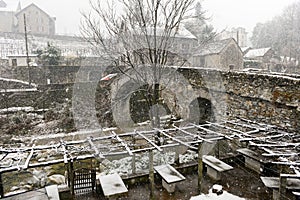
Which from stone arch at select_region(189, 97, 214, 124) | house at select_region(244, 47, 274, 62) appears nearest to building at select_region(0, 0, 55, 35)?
house at select_region(244, 47, 274, 62)

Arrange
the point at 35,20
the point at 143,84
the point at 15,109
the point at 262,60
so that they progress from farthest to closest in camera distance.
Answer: the point at 35,20, the point at 262,60, the point at 15,109, the point at 143,84

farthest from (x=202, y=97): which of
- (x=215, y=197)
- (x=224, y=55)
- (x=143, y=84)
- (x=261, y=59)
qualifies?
(x=261, y=59)

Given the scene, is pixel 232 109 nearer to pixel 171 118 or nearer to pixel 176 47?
pixel 176 47

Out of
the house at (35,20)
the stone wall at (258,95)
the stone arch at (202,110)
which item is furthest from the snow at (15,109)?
the house at (35,20)

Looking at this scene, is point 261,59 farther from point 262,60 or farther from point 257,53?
point 257,53

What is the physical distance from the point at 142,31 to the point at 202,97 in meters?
3.01

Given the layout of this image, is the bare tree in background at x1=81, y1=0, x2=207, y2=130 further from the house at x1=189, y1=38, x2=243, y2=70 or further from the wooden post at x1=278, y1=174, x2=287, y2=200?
the house at x1=189, y1=38, x2=243, y2=70

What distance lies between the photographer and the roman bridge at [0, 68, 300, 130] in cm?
607

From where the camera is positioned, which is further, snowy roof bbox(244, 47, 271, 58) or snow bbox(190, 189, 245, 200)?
snowy roof bbox(244, 47, 271, 58)

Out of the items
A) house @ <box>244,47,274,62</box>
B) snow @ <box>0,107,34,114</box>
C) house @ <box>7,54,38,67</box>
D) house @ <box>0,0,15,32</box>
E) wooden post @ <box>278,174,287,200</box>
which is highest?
house @ <box>0,0,15,32</box>

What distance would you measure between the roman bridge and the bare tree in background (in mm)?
1579

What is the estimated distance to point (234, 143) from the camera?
764 centimetres

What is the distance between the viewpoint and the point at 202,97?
350 inches

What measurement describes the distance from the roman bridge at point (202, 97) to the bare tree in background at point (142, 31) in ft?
5.18
